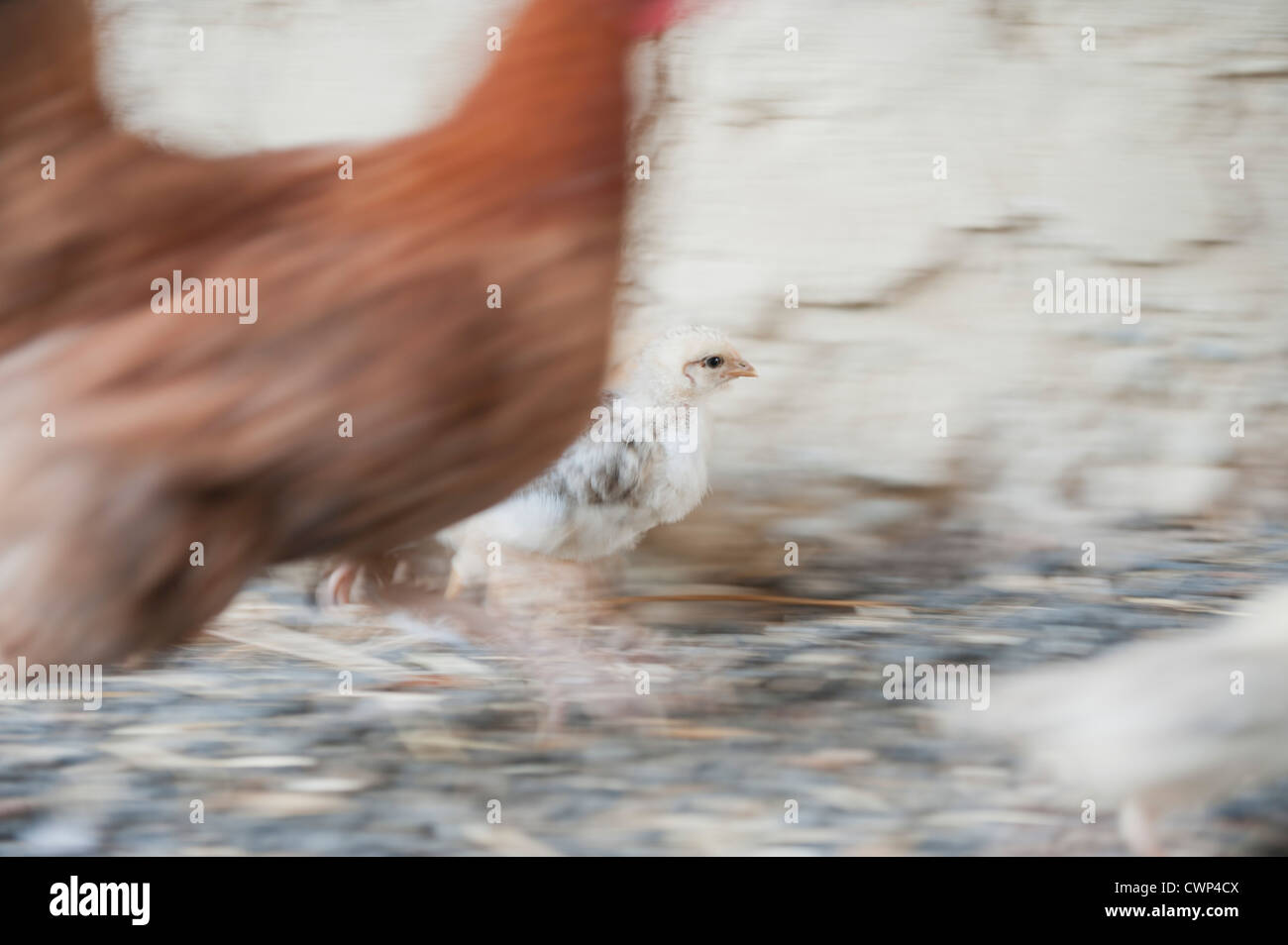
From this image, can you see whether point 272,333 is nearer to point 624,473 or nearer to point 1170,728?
point 624,473

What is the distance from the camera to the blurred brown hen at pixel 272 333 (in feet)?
3.03

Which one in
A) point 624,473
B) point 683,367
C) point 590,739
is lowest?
point 590,739

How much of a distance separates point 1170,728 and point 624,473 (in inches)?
31.9

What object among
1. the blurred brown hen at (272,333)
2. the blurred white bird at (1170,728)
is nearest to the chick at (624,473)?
the blurred brown hen at (272,333)

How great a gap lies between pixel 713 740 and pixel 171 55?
172cm

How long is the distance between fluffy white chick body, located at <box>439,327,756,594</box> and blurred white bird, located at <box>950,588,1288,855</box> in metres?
0.68

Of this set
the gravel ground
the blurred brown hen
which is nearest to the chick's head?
the gravel ground

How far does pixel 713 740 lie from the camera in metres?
1.26

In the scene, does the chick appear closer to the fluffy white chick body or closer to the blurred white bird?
the fluffy white chick body

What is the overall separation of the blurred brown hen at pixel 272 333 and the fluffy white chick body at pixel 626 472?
1.26 feet

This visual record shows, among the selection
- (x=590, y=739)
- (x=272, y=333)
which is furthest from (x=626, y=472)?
(x=272, y=333)

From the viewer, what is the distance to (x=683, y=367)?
1.68 m

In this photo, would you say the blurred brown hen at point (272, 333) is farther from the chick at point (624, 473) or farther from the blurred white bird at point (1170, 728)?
the blurred white bird at point (1170, 728)

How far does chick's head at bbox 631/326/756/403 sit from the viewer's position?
1673 millimetres
